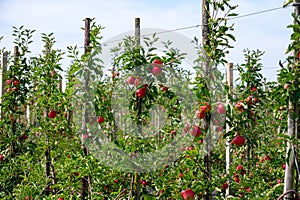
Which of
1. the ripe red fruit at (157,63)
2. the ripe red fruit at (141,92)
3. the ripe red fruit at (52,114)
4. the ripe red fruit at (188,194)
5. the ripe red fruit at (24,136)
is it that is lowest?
the ripe red fruit at (188,194)

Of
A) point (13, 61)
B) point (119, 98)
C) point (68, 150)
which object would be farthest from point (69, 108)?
point (13, 61)

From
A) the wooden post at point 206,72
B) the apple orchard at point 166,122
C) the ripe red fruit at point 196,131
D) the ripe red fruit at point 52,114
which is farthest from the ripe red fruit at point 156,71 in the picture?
the ripe red fruit at point 52,114

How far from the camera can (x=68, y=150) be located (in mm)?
3932

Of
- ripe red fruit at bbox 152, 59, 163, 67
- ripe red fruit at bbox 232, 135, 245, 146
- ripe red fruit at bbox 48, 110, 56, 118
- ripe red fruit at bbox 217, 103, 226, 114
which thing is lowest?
ripe red fruit at bbox 232, 135, 245, 146

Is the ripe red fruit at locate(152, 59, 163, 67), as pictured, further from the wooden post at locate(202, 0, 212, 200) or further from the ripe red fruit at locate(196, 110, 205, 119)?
the ripe red fruit at locate(196, 110, 205, 119)

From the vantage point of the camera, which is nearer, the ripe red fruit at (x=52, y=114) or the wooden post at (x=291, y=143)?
the wooden post at (x=291, y=143)

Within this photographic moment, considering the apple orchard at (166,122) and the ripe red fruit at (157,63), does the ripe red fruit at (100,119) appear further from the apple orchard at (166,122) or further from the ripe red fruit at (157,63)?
the ripe red fruit at (157,63)

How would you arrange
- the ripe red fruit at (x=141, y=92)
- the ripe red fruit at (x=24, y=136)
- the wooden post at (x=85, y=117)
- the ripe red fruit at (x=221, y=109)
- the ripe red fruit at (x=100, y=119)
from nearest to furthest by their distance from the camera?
1. the ripe red fruit at (x=221, y=109)
2. the ripe red fruit at (x=141, y=92)
3. the ripe red fruit at (x=100, y=119)
4. the wooden post at (x=85, y=117)
5. the ripe red fruit at (x=24, y=136)

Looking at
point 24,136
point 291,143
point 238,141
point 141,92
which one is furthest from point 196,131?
point 24,136

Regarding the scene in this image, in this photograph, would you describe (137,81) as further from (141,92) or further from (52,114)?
(52,114)

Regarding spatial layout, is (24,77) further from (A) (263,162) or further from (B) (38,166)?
(A) (263,162)

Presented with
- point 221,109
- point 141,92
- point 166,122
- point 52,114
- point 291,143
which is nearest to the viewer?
point 291,143

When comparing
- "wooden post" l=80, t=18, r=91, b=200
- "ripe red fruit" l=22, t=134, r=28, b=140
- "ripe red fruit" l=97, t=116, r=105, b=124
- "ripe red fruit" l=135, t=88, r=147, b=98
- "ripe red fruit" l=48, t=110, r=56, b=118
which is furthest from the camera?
"ripe red fruit" l=22, t=134, r=28, b=140

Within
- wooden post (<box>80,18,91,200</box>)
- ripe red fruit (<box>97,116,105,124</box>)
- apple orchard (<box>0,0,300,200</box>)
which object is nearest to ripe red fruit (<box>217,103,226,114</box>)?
apple orchard (<box>0,0,300,200</box>)
